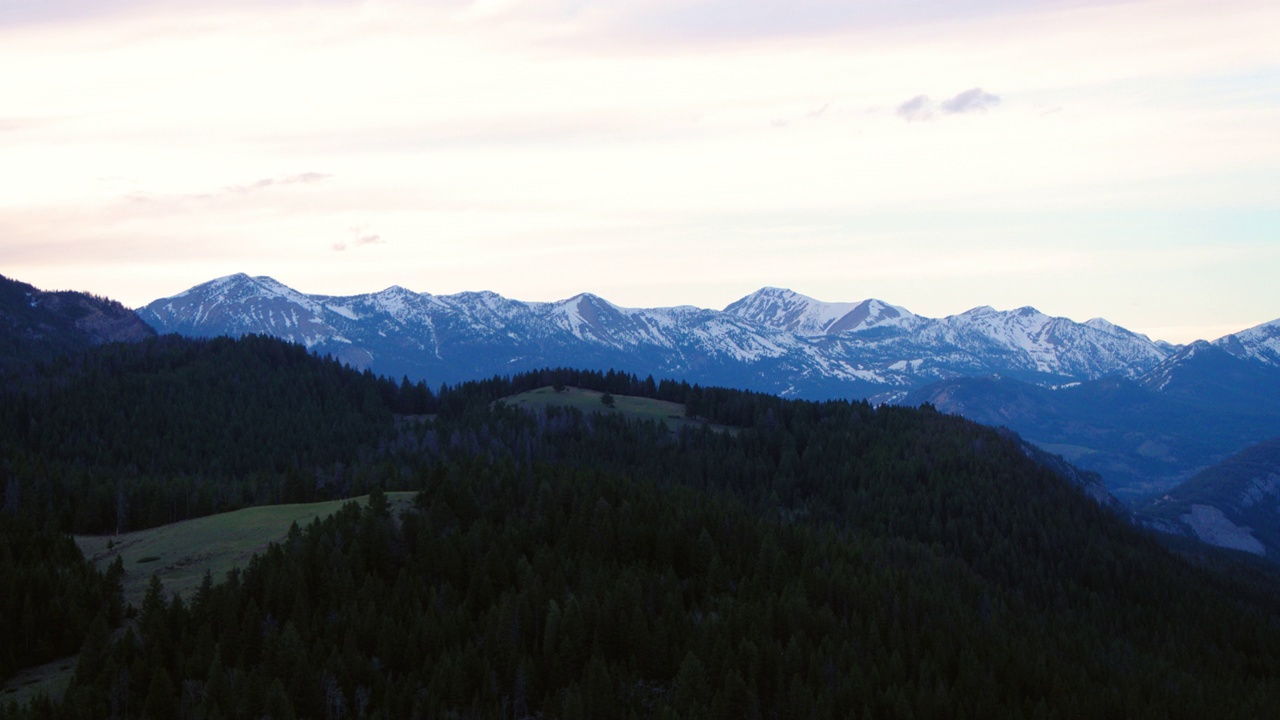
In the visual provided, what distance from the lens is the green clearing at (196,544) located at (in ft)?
408

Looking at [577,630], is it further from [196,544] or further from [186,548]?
[186,548]

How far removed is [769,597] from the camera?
137125mm

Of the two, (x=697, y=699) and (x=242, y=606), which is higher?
(x=242, y=606)

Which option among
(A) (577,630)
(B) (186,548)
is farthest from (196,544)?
(A) (577,630)

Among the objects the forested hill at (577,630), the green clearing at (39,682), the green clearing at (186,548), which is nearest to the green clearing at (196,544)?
the green clearing at (186,548)

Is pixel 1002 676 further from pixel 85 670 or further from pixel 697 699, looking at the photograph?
pixel 85 670

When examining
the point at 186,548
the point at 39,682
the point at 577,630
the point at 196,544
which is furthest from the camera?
the point at 196,544

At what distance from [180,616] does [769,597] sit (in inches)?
2642

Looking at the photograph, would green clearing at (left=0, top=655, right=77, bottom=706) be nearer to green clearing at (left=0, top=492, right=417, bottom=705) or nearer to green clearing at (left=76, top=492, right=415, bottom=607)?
green clearing at (left=0, top=492, right=417, bottom=705)

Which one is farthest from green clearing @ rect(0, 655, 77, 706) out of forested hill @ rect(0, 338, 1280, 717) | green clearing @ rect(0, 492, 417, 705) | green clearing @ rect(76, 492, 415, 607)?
green clearing @ rect(76, 492, 415, 607)

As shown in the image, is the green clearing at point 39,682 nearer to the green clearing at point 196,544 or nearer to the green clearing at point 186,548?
the green clearing at point 186,548

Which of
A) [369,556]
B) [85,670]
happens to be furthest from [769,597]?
[85,670]

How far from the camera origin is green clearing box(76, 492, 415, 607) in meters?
124

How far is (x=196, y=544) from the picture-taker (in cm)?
13600
